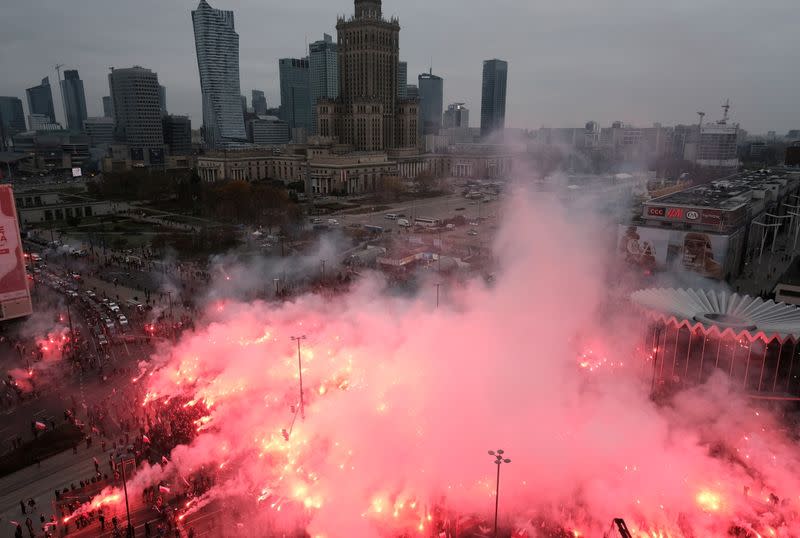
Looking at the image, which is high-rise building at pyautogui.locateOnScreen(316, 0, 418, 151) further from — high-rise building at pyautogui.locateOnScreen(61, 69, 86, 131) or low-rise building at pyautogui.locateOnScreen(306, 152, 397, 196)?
high-rise building at pyautogui.locateOnScreen(61, 69, 86, 131)

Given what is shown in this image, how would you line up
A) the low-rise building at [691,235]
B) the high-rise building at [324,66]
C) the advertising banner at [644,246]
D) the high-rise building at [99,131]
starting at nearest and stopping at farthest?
the low-rise building at [691,235] < the advertising banner at [644,246] < the high-rise building at [99,131] < the high-rise building at [324,66]

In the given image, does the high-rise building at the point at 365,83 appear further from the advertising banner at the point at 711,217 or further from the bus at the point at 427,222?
the advertising banner at the point at 711,217

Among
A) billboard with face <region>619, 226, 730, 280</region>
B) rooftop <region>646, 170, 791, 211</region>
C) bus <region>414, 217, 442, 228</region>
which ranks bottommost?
bus <region>414, 217, 442, 228</region>

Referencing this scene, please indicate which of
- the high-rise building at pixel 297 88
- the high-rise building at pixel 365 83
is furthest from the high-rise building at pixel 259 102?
the high-rise building at pixel 365 83

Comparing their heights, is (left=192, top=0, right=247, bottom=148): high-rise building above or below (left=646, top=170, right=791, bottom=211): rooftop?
above

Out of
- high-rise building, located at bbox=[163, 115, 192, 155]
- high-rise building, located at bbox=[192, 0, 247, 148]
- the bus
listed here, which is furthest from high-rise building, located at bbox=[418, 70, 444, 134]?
the bus

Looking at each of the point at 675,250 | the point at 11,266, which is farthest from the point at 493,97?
the point at 11,266

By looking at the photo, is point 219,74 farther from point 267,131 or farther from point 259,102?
point 259,102

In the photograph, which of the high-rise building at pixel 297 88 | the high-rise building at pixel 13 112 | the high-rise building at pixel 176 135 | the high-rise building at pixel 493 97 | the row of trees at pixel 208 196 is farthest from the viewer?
the high-rise building at pixel 13 112

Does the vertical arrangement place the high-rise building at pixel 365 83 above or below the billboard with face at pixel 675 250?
above
